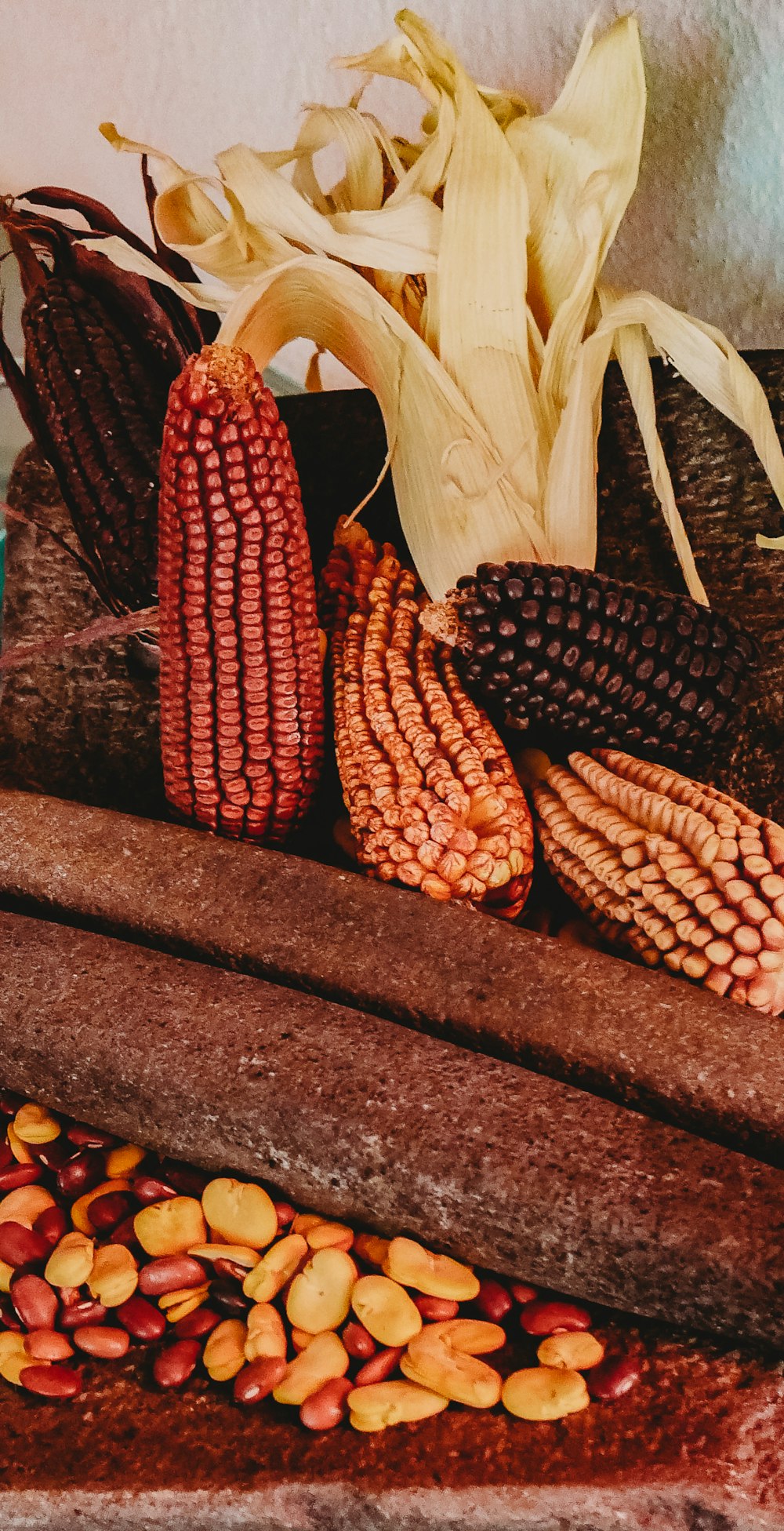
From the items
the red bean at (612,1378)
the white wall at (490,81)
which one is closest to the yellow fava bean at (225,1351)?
the red bean at (612,1378)

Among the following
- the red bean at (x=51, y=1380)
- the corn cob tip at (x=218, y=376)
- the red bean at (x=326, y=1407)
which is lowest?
the red bean at (x=51, y=1380)

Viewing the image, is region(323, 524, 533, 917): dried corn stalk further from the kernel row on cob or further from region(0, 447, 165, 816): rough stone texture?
→ region(0, 447, 165, 816): rough stone texture

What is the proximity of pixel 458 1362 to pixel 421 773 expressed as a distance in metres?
0.48

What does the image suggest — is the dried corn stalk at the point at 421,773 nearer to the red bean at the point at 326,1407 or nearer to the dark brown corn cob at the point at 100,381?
the dark brown corn cob at the point at 100,381

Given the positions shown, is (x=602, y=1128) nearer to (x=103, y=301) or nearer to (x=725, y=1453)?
(x=725, y=1453)

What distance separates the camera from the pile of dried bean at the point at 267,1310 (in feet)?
2.13

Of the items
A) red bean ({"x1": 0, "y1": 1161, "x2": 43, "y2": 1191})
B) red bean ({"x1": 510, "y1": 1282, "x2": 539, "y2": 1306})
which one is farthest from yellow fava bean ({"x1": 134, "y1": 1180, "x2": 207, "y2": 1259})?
red bean ({"x1": 510, "y1": 1282, "x2": 539, "y2": 1306})

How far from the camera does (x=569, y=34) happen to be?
1.20 metres

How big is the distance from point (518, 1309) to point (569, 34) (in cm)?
130

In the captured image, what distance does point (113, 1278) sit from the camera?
72cm

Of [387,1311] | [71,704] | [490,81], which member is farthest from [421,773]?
[490,81]

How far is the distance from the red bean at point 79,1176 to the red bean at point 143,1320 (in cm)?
11

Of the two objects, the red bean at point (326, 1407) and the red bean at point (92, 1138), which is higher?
the red bean at point (326, 1407)

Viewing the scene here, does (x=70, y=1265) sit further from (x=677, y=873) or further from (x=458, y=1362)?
(x=677, y=873)
